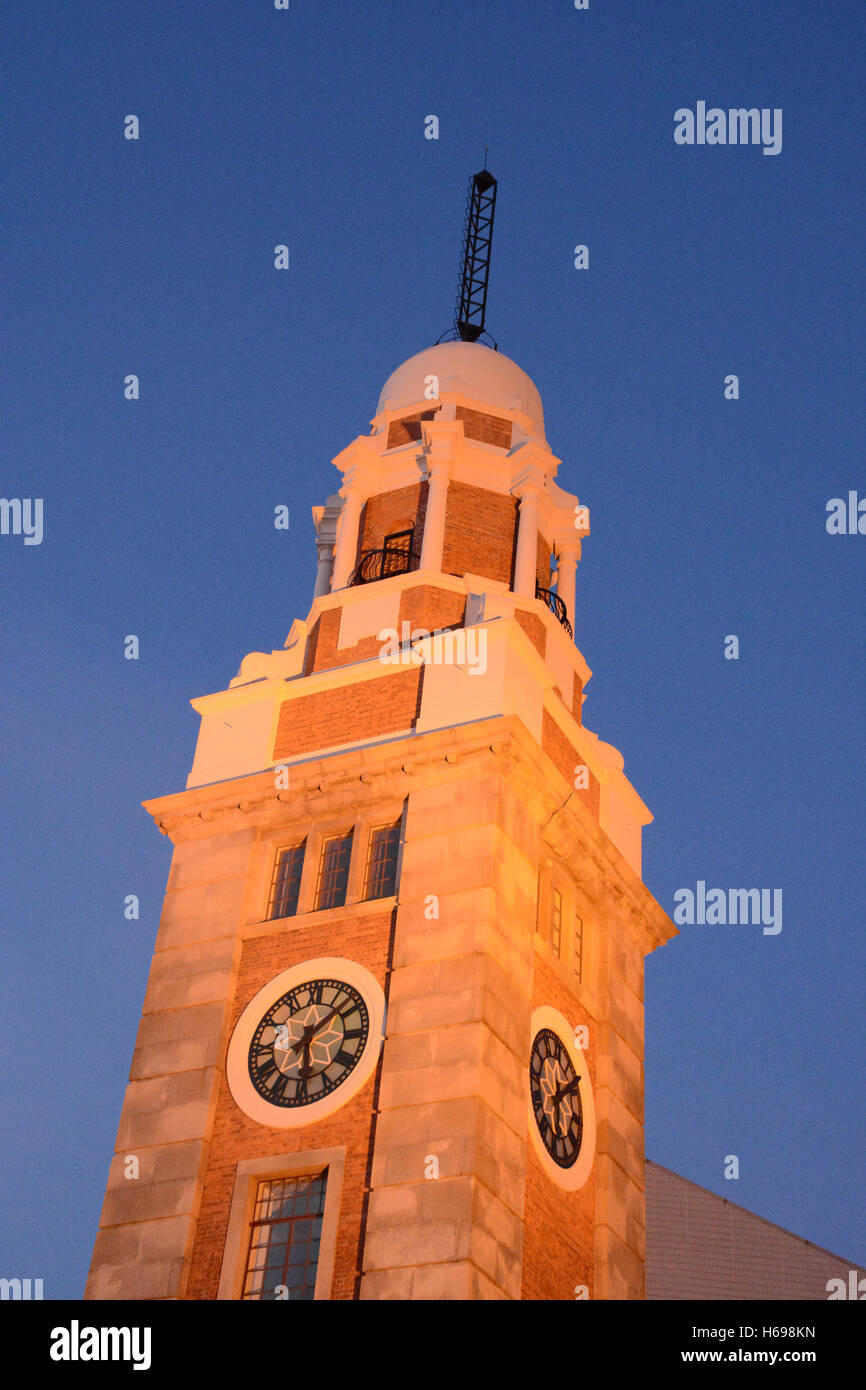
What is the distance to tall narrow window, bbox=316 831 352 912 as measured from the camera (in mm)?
34938

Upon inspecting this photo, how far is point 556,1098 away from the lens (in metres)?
34.0

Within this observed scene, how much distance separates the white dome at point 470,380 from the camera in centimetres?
4416

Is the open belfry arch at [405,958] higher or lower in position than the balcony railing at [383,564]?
lower

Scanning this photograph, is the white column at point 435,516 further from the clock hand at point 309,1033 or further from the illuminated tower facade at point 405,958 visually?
the clock hand at point 309,1033

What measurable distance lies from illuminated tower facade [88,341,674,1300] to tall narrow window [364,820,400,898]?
5cm

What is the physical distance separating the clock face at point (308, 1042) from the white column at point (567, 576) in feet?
38.5

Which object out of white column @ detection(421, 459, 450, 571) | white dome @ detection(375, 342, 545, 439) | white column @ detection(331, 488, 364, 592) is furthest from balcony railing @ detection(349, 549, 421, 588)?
white dome @ detection(375, 342, 545, 439)

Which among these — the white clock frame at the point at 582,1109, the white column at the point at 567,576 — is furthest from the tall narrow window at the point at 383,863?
the white column at the point at 567,576

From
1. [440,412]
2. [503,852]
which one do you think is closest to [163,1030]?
[503,852]

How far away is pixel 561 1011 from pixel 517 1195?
4.79 meters

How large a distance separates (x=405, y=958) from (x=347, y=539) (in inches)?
447

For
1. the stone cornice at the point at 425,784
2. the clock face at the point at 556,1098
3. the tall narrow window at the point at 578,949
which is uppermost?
the stone cornice at the point at 425,784

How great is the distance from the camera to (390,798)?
3534cm

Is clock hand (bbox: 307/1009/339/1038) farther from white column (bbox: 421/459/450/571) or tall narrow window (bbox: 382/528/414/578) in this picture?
tall narrow window (bbox: 382/528/414/578)
